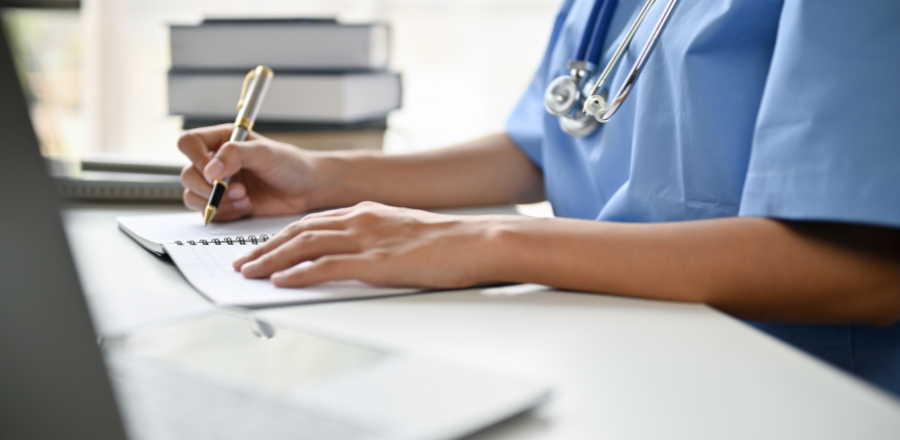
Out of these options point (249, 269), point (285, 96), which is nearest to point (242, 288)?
point (249, 269)

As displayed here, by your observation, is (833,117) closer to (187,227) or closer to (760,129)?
(760,129)

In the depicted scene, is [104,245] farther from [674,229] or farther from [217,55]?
[217,55]

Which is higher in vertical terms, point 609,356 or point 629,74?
point 629,74

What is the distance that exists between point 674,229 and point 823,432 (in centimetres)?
24

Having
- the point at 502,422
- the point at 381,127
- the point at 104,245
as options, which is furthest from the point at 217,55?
the point at 502,422

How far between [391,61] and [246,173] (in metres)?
1.24

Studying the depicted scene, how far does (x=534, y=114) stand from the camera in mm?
970

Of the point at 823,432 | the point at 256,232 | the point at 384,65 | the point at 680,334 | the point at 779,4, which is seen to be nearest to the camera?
the point at 823,432

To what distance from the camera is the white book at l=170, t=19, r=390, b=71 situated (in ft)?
3.85

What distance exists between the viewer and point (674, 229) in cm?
52

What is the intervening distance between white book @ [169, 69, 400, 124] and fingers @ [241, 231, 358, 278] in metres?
0.63

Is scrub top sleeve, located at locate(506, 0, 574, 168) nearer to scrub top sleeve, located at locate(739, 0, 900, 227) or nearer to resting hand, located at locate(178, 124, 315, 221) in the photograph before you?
resting hand, located at locate(178, 124, 315, 221)

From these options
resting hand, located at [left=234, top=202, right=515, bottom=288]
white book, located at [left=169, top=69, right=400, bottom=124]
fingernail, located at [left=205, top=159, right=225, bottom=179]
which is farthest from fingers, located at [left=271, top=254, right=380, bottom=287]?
white book, located at [left=169, top=69, right=400, bottom=124]

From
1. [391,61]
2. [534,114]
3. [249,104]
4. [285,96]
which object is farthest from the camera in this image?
[391,61]
